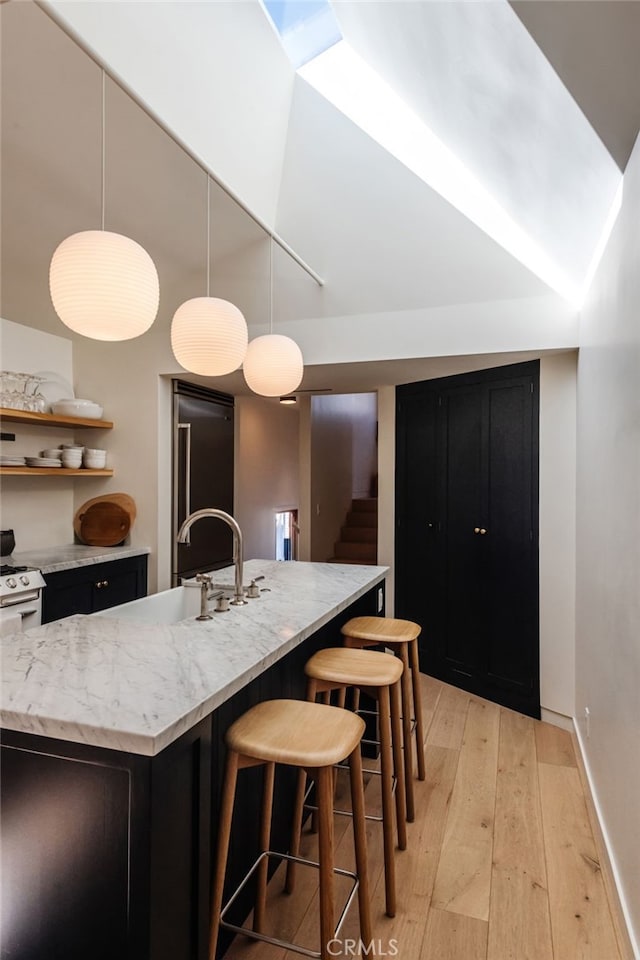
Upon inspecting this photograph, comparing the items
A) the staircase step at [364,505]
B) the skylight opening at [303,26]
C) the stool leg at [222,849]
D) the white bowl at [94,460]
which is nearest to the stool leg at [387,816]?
the stool leg at [222,849]

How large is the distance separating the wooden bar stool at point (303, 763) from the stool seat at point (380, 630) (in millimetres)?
750

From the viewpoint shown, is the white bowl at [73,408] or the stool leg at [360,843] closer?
the stool leg at [360,843]

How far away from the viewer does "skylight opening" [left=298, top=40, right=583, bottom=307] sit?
2.73m

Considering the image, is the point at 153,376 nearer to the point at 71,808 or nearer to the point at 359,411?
the point at 71,808

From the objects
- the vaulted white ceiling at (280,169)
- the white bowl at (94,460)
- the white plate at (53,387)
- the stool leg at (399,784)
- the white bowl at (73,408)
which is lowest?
the stool leg at (399,784)

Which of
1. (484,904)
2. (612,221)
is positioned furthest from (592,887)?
(612,221)

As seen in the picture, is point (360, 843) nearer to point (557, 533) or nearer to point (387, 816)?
point (387, 816)

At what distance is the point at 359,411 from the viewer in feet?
25.9

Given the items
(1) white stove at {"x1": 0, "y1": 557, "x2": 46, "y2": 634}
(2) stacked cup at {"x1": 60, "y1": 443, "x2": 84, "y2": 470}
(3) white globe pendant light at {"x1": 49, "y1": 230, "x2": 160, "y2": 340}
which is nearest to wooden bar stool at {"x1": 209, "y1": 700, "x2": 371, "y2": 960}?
(3) white globe pendant light at {"x1": 49, "y1": 230, "x2": 160, "y2": 340}

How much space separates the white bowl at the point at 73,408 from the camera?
151 inches

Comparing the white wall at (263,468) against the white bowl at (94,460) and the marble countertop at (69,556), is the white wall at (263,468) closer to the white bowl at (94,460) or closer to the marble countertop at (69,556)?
the white bowl at (94,460)

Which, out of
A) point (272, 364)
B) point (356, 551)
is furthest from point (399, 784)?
point (356, 551)

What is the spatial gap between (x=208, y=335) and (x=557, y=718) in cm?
289

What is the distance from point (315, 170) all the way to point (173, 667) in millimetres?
2781
